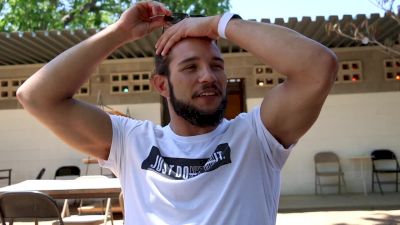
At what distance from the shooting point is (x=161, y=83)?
4.95ft

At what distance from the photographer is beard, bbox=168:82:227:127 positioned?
133 cm

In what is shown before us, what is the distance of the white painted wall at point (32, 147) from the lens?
8.85m

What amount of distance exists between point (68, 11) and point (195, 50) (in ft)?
45.1

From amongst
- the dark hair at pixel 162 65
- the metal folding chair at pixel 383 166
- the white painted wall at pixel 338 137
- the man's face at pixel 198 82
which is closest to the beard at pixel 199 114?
the man's face at pixel 198 82

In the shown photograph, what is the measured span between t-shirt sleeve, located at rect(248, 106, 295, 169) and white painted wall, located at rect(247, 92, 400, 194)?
24.2 feet

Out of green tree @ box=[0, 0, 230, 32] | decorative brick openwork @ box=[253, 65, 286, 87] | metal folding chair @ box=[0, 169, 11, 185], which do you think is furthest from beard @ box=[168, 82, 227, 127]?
green tree @ box=[0, 0, 230, 32]

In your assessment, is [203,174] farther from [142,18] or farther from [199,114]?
[142,18]

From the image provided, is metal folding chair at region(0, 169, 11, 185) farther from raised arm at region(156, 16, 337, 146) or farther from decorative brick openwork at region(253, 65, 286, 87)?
raised arm at region(156, 16, 337, 146)

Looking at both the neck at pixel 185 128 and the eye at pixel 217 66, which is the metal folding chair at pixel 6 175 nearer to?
the neck at pixel 185 128

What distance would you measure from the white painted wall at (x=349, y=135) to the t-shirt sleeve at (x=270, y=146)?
7.38 meters

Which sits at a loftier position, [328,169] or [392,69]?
[392,69]

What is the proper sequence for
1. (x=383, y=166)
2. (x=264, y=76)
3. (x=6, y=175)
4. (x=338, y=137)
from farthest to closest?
(x=6, y=175), (x=264, y=76), (x=338, y=137), (x=383, y=166)

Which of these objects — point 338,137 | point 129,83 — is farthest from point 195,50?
point 338,137

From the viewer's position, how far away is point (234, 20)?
4.46 feet
